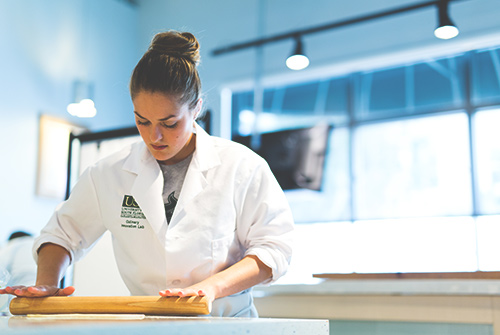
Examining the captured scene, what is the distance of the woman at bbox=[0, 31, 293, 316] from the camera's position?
1205 mm

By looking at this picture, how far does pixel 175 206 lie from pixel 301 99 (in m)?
5.28

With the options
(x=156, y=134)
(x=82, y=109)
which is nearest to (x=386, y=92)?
(x=82, y=109)

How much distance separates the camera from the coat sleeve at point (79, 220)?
4.39ft

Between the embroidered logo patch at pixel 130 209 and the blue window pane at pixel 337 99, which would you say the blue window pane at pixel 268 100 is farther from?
the embroidered logo patch at pixel 130 209

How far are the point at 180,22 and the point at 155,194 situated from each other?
14.4ft

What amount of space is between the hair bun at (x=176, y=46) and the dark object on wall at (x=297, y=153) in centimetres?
354

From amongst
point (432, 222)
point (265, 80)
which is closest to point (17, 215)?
point (265, 80)

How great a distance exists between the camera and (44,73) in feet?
14.9

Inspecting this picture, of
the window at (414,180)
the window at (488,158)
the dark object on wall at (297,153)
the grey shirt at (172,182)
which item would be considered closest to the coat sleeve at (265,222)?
the grey shirt at (172,182)

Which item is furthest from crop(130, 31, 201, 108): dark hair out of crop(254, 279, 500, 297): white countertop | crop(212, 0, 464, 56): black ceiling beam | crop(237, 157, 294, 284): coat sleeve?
crop(212, 0, 464, 56): black ceiling beam

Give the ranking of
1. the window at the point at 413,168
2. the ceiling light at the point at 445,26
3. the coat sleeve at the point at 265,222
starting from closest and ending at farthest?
the coat sleeve at the point at 265,222 → the ceiling light at the point at 445,26 → the window at the point at 413,168

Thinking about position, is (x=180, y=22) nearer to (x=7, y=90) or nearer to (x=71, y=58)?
(x=71, y=58)

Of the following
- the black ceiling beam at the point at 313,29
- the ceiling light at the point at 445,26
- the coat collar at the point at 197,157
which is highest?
the black ceiling beam at the point at 313,29

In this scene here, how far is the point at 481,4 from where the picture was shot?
414 centimetres
